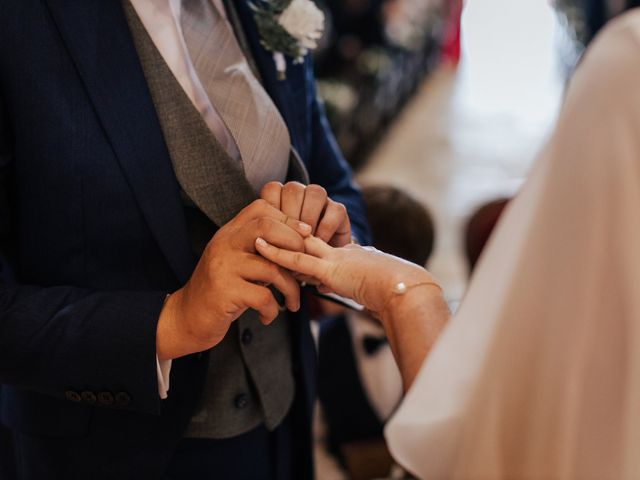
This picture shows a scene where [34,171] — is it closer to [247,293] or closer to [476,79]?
[247,293]

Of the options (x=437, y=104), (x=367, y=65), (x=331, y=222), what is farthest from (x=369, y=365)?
(x=437, y=104)

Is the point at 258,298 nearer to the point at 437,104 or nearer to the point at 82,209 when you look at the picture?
the point at 82,209

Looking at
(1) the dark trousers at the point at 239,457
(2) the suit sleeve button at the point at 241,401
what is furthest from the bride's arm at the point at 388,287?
(1) the dark trousers at the point at 239,457

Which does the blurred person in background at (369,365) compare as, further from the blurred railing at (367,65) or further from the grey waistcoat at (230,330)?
the blurred railing at (367,65)

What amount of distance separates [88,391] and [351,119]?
496 cm

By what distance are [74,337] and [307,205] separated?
0.41m

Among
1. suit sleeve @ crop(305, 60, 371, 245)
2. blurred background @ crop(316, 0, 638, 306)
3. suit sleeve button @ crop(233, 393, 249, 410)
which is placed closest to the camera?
suit sleeve button @ crop(233, 393, 249, 410)

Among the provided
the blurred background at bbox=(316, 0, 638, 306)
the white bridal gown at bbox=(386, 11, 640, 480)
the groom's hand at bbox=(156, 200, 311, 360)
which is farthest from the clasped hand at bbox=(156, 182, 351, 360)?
the blurred background at bbox=(316, 0, 638, 306)

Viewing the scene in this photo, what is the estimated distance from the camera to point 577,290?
68 centimetres

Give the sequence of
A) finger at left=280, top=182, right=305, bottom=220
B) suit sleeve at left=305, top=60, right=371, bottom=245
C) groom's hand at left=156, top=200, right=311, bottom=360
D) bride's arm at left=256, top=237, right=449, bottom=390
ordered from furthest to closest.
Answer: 1. suit sleeve at left=305, top=60, right=371, bottom=245
2. finger at left=280, top=182, right=305, bottom=220
3. groom's hand at left=156, top=200, right=311, bottom=360
4. bride's arm at left=256, top=237, right=449, bottom=390

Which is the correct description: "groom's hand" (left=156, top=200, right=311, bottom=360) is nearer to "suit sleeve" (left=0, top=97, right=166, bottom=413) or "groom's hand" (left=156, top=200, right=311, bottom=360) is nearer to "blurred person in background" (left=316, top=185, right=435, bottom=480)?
"suit sleeve" (left=0, top=97, right=166, bottom=413)

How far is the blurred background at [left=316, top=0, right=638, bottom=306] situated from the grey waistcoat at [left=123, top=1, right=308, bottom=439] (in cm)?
162

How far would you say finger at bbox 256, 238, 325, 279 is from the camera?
3.51 ft

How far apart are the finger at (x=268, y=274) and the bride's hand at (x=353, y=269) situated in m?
0.01
